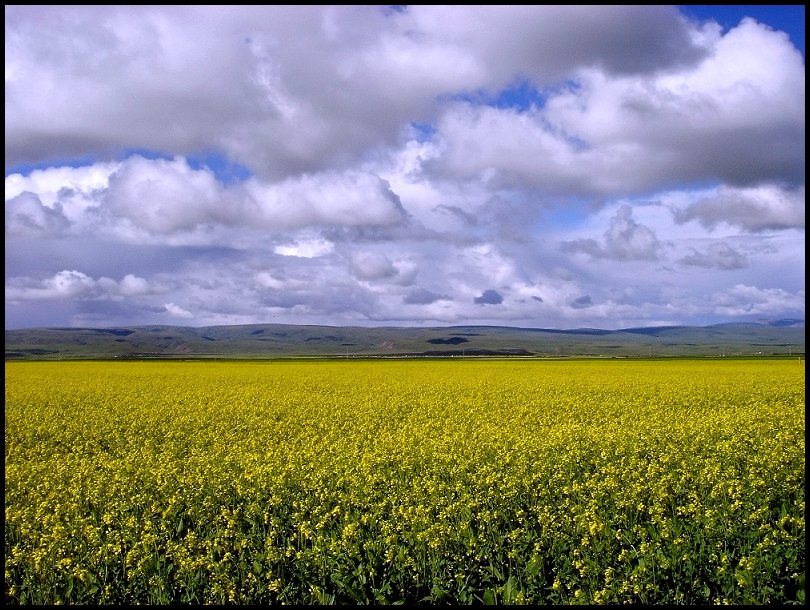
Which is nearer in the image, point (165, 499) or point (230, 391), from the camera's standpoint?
point (165, 499)

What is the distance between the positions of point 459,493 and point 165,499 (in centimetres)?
507

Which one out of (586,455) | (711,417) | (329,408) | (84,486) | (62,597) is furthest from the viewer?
(329,408)

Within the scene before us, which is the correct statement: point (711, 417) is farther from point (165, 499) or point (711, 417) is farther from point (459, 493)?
point (165, 499)

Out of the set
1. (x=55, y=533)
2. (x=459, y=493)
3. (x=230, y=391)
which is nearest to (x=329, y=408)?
(x=230, y=391)

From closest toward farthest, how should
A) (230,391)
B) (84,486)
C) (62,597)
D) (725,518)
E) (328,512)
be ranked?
(62,597), (725,518), (328,512), (84,486), (230,391)

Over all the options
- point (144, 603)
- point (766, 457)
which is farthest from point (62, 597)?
point (766, 457)

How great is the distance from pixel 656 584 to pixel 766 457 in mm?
6385

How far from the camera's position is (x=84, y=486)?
1224cm

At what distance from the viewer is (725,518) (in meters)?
8.87

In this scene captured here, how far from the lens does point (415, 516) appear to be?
924 centimetres

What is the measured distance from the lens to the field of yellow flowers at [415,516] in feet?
25.5

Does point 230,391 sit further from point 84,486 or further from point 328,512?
point 328,512

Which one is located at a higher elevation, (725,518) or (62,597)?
(725,518)

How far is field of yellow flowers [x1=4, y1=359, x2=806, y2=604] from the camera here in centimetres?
778
